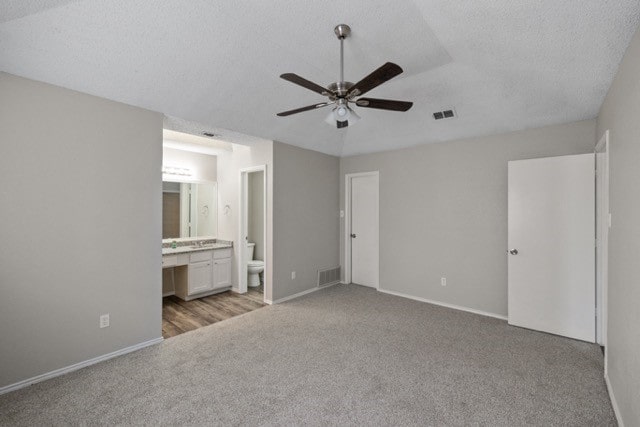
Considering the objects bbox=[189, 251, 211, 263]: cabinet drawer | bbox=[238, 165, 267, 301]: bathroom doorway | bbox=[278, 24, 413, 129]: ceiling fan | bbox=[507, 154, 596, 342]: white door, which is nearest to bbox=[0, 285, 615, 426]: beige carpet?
bbox=[507, 154, 596, 342]: white door

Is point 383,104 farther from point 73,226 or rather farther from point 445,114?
point 73,226

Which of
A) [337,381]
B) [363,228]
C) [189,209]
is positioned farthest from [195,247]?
[337,381]

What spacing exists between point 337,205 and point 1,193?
4229 millimetres

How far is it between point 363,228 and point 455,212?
1.63 m

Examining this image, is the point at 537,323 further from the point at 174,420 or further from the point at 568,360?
the point at 174,420

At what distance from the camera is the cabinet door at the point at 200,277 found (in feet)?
14.6

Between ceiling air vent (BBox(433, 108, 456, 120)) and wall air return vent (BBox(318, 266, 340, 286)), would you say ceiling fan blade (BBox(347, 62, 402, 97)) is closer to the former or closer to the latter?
ceiling air vent (BBox(433, 108, 456, 120))

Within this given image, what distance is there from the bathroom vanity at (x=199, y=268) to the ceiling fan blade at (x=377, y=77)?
3.53 meters

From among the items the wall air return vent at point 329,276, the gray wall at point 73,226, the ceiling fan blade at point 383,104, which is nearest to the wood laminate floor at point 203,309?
the gray wall at point 73,226

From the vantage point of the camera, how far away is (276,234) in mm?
4316

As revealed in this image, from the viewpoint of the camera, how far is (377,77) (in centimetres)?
183

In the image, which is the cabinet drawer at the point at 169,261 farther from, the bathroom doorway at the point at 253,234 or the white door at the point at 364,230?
the white door at the point at 364,230

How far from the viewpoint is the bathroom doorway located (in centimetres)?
477

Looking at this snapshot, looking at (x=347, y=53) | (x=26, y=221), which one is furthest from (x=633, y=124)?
(x=26, y=221)
